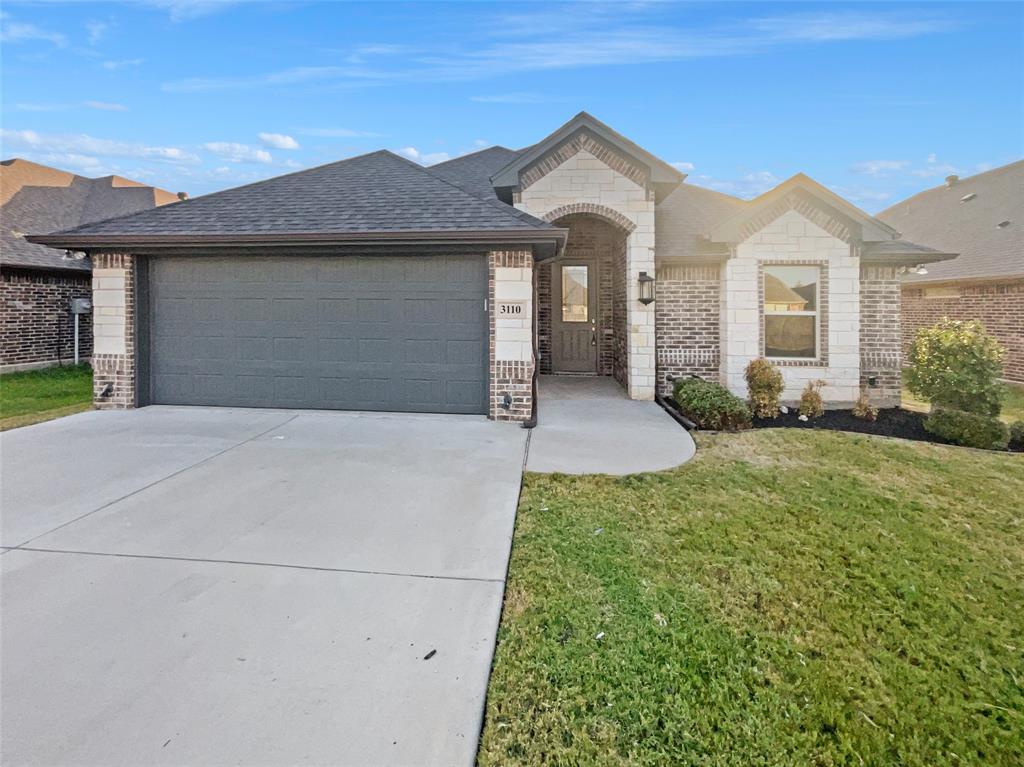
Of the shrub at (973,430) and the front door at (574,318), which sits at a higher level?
the front door at (574,318)

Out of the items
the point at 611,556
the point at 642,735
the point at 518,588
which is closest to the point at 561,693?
the point at 642,735

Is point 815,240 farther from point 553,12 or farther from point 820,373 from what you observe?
point 553,12

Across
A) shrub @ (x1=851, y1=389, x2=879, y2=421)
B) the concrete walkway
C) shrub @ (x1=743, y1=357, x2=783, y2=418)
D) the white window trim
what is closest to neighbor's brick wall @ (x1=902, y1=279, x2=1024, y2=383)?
the white window trim

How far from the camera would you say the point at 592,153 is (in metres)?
9.96

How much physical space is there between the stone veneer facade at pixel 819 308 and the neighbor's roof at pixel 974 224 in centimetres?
654

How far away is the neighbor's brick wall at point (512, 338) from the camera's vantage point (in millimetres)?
7895

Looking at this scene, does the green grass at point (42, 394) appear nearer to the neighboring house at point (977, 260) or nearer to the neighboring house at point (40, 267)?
the neighboring house at point (40, 267)

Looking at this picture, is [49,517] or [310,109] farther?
[310,109]

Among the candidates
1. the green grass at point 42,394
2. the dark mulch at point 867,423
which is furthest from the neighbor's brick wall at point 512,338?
the green grass at point 42,394

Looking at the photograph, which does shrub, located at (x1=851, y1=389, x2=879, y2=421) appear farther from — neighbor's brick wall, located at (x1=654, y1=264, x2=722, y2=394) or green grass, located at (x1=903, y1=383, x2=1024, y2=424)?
neighbor's brick wall, located at (x1=654, y1=264, x2=722, y2=394)

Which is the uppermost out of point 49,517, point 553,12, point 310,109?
point 310,109

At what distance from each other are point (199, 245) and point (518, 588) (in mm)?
7929

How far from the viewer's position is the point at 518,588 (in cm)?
328

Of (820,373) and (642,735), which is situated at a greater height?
(820,373)
